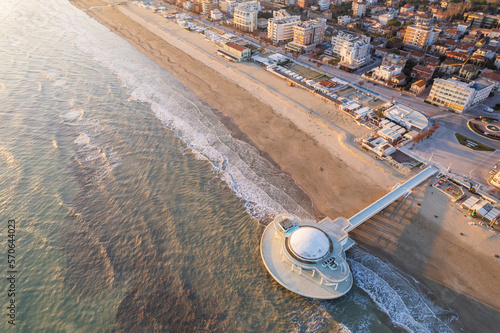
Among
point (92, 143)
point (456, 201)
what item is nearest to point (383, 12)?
point (456, 201)

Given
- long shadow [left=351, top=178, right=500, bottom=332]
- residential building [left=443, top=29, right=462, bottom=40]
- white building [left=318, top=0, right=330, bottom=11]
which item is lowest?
long shadow [left=351, top=178, right=500, bottom=332]

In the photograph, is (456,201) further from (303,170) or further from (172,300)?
(172,300)

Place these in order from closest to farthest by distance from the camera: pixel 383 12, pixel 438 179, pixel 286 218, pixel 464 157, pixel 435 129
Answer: pixel 286 218 < pixel 438 179 < pixel 464 157 < pixel 435 129 < pixel 383 12

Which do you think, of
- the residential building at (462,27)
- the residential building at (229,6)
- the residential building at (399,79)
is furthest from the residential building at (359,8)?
the residential building at (399,79)

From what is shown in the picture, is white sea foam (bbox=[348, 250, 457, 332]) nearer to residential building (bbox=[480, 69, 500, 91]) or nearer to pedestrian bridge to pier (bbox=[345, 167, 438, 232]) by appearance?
pedestrian bridge to pier (bbox=[345, 167, 438, 232])

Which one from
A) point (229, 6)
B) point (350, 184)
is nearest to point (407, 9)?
point (229, 6)

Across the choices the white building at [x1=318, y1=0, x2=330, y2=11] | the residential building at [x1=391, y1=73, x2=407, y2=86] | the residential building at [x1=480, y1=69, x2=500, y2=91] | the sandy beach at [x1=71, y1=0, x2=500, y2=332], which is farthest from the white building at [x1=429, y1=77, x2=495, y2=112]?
the white building at [x1=318, y1=0, x2=330, y2=11]

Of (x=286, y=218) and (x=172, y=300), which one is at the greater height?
(x=286, y=218)
